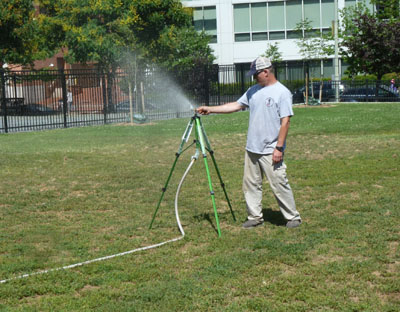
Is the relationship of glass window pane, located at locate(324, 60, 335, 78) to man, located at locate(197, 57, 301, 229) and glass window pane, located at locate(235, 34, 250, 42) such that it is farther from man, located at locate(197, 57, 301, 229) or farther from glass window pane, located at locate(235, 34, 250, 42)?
man, located at locate(197, 57, 301, 229)

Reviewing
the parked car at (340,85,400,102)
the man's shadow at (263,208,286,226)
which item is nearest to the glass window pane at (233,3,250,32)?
the parked car at (340,85,400,102)

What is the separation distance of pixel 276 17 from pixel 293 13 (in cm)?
137

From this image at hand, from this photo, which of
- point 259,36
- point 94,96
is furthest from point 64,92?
point 259,36

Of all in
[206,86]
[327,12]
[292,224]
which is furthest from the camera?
[327,12]

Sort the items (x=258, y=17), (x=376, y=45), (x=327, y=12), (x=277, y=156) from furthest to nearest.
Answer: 1. (x=258, y=17)
2. (x=327, y=12)
3. (x=376, y=45)
4. (x=277, y=156)

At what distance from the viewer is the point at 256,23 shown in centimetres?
4738

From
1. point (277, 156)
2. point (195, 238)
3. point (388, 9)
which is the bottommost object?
point (195, 238)

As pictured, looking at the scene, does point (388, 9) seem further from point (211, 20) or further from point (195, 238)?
point (195, 238)

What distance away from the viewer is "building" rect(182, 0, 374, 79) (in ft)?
150

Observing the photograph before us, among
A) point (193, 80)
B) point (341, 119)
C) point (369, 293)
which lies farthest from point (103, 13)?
point (369, 293)

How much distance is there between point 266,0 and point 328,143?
115 feet

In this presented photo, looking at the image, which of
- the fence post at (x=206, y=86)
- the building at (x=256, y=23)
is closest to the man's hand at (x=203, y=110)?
the fence post at (x=206, y=86)

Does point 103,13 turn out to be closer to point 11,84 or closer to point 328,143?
point 11,84

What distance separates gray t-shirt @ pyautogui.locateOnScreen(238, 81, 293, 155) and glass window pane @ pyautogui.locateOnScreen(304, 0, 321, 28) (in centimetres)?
4137
